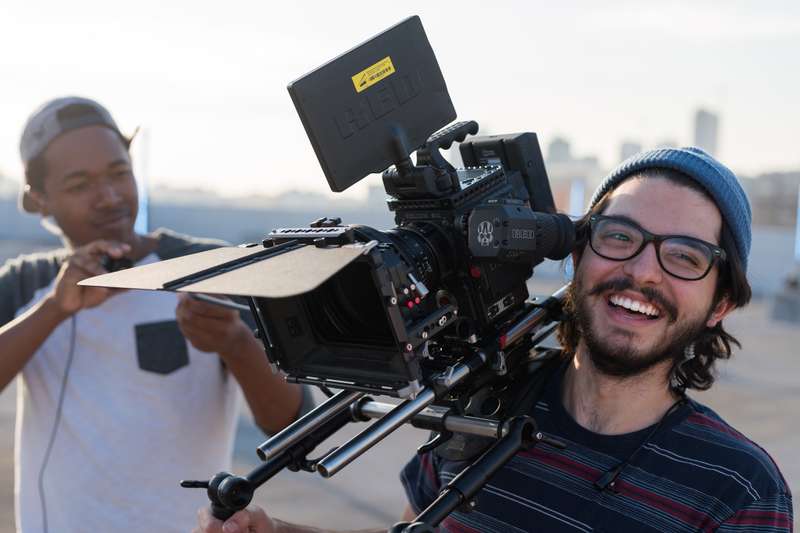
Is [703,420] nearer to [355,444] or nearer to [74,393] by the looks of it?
[355,444]

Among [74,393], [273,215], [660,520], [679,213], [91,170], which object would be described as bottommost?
[273,215]

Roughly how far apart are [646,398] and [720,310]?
0.31 metres

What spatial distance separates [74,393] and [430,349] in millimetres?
1503

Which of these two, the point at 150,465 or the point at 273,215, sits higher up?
the point at 150,465

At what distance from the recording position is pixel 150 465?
9.18 feet

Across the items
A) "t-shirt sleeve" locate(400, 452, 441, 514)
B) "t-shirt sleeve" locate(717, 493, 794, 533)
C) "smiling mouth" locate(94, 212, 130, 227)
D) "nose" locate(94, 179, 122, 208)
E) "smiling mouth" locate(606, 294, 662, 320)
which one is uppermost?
"nose" locate(94, 179, 122, 208)

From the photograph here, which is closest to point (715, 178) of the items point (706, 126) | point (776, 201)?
point (776, 201)

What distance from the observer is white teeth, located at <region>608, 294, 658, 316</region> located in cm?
199

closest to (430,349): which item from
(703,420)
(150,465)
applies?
(703,420)

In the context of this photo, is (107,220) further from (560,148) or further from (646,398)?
(560,148)

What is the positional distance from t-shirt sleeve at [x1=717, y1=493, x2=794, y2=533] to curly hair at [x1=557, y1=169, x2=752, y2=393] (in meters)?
0.36

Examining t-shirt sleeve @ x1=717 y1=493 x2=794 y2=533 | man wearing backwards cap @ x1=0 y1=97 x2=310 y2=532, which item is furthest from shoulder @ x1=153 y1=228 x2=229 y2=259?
t-shirt sleeve @ x1=717 y1=493 x2=794 y2=533

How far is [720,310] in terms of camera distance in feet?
7.16

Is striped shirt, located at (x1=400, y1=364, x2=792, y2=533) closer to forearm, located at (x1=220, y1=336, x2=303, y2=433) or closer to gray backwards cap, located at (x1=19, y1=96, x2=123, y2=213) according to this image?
forearm, located at (x1=220, y1=336, x2=303, y2=433)
